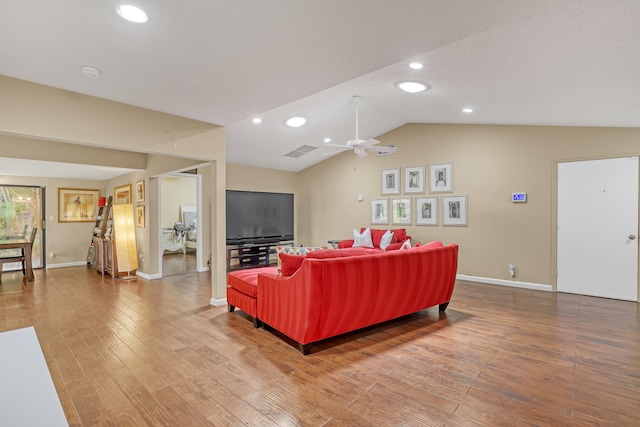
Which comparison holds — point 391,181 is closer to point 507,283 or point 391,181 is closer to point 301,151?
point 301,151

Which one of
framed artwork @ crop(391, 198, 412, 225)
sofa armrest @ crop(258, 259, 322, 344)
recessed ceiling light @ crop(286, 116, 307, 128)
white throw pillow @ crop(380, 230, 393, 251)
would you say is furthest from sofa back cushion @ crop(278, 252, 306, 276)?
framed artwork @ crop(391, 198, 412, 225)

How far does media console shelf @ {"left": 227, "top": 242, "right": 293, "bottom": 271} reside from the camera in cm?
733

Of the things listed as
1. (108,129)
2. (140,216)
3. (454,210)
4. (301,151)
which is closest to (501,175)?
(454,210)

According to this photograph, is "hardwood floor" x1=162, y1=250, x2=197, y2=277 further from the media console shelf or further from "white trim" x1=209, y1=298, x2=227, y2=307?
"white trim" x1=209, y1=298, x2=227, y2=307

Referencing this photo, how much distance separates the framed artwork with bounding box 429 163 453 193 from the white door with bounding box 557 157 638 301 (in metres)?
1.73

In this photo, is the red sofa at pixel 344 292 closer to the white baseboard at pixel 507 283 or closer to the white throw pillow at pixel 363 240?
the white baseboard at pixel 507 283

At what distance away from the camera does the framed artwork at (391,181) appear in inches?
273

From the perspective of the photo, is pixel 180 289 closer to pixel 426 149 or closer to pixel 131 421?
pixel 131 421

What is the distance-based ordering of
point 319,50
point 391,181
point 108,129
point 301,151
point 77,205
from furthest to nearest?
point 77,205 < point 301,151 < point 391,181 < point 108,129 < point 319,50

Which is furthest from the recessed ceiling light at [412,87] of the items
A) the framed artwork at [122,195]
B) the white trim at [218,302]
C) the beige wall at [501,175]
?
the framed artwork at [122,195]

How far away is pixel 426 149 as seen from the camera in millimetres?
6508

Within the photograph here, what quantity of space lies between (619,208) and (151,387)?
6196 mm

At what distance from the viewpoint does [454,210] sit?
6.14 m

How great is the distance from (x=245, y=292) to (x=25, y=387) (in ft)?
9.41
